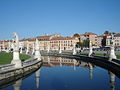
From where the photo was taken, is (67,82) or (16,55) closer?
(67,82)

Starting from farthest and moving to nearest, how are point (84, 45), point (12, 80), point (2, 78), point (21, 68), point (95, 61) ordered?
point (84, 45) < point (95, 61) < point (21, 68) < point (12, 80) < point (2, 78)

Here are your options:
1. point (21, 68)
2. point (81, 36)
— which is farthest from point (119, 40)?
point (21, 68)

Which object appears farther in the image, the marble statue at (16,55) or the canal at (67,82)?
the marble statue at (16,55)

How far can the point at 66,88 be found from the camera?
15.8 m

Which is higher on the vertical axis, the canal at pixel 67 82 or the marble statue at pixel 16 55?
the marble statue at pixel 16 55

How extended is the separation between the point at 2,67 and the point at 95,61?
1006 inches

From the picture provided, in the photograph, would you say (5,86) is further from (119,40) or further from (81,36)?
(81,36)

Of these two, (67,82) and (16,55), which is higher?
(16,55)

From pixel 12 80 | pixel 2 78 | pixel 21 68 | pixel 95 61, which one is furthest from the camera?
pixel 95 61

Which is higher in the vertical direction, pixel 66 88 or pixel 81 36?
pixel 81 36

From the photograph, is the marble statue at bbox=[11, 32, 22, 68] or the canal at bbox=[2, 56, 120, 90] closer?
the canal at bbox=[2, 56, 120, 90]

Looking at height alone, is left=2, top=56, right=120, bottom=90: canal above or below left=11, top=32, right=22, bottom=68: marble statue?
below

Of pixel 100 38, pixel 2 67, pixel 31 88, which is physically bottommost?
pixel 31 88

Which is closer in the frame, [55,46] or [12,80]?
[12,80]
